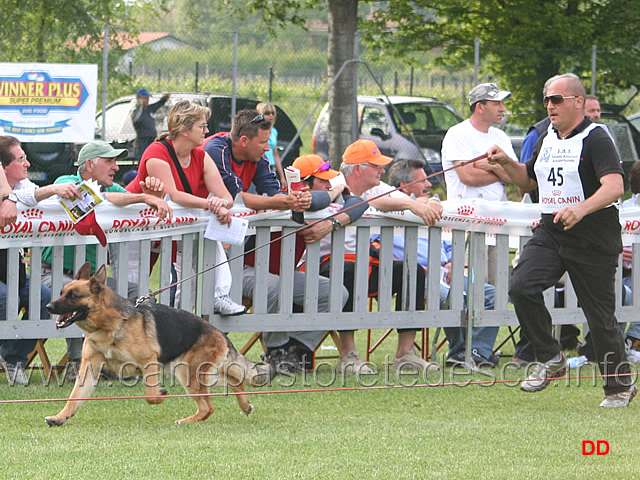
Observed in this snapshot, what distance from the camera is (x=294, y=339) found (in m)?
7.83

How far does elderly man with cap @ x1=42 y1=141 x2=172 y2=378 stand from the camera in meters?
6.89

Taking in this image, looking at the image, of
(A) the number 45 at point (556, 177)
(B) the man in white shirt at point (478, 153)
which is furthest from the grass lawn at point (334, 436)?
(B) the man in white shirt at point (478, 153)

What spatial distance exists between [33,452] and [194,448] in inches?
31.7

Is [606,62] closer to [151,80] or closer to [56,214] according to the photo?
[151,80]

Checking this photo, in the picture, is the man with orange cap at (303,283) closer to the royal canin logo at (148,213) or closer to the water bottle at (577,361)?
the royal canin logo at (148,213)

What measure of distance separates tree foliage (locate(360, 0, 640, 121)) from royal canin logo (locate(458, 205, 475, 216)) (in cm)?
995

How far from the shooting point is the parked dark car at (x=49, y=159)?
13820mm

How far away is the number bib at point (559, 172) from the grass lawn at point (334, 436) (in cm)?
134

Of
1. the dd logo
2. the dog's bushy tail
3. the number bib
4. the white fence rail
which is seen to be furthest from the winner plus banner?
the dd logo

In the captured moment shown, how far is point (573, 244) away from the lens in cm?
643

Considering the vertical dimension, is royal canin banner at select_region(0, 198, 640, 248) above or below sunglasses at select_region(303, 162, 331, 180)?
below

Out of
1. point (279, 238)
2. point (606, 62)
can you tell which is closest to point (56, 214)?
point (279, 238)

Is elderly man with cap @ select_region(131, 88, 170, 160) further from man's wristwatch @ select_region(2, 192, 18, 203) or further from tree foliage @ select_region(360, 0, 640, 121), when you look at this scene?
man's wristwatch @ select_region(2, 192, 18, 203)

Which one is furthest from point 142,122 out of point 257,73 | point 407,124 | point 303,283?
point 303,283
